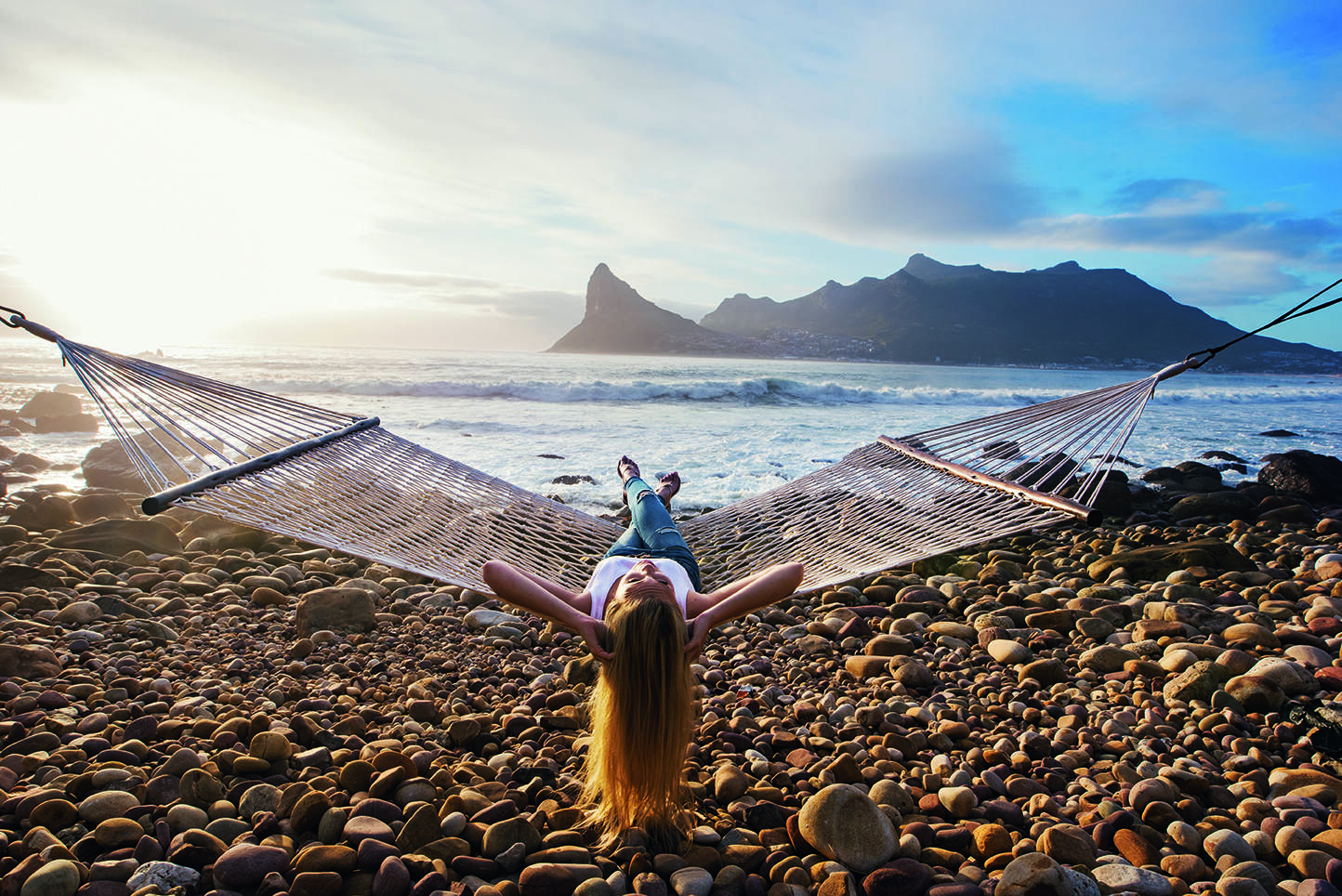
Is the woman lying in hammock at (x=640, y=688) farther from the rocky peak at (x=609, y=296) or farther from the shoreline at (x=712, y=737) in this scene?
the rocky peak at (x=609, y=296)

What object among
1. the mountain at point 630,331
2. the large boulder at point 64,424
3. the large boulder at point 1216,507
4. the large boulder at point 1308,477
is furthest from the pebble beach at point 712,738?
the mountain at point 630,331

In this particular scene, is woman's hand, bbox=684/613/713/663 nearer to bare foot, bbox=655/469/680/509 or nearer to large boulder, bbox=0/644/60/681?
bare foot, bbox=655/469/680/509

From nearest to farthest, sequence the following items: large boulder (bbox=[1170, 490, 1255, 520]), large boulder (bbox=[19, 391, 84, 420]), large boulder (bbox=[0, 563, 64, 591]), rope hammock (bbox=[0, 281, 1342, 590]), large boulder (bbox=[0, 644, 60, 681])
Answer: large boulder (bbox=[0, 644, 60, 681]) < rope hammock (bbox=[0, 281, 1342, 590]) < large boulder (bbox=[0, 563, 64, 591]) < large boulder (bbox=[1170, 490, 1255, 520]) < large boulder (bbox=[19, 391, 84, 420])

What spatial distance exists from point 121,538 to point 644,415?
375 inches

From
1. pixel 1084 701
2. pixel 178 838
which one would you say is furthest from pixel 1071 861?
pixel 178 838

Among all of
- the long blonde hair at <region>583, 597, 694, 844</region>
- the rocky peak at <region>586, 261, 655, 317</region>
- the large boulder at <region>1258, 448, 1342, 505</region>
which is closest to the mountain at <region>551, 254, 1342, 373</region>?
the rocky peak at <region>586, 261, 655, 317</region>

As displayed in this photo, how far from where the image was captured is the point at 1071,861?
1505mm

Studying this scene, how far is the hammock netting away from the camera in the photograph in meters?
2.25

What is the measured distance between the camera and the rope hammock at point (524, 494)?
2.24m

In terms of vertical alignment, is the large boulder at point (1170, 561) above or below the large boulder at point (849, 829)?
above

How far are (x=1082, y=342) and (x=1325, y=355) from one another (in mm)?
15600

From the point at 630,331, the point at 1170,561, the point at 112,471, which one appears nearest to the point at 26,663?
the point at 1170,561

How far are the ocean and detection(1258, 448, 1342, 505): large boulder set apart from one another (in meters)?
1.65

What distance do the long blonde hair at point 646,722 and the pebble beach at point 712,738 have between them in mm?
71
